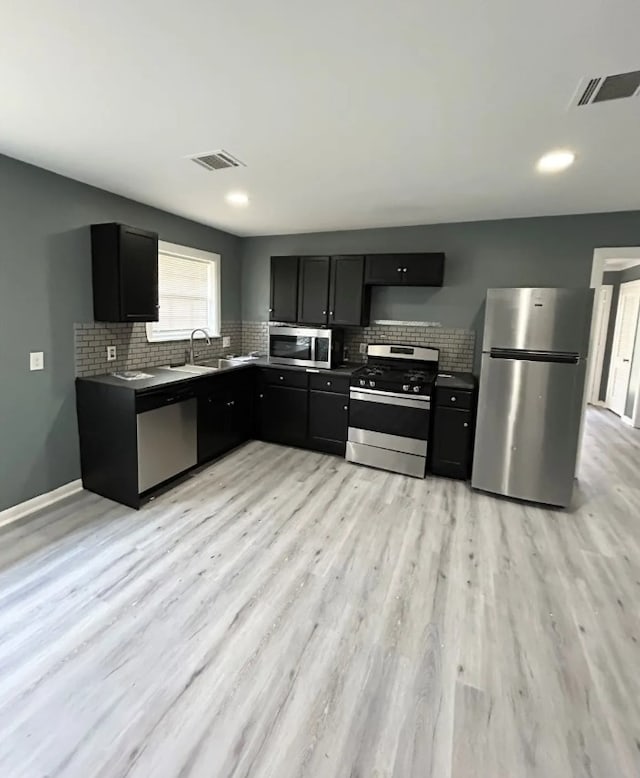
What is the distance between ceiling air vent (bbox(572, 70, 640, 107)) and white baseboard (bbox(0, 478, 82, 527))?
3.97m

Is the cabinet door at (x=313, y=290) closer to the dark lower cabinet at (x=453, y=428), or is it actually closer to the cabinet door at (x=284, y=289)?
the cabinet door at (x=284, y=289)

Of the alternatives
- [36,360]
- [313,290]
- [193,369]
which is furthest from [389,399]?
[36,360]

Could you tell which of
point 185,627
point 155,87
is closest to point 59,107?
point 155,87

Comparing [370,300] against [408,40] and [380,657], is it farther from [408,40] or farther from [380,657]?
[380,657]

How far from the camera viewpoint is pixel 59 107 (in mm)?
1958

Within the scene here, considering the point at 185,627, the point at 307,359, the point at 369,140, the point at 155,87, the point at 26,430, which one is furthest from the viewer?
the point at 307,359

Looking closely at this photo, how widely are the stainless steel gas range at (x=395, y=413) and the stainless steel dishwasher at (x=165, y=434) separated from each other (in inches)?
61.0

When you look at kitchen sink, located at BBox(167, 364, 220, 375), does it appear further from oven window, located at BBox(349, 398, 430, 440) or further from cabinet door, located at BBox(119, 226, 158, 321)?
oven window, located at BBox(349, 398, 430, 440)

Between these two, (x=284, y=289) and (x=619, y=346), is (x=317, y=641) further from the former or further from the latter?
(x=619, y=346)

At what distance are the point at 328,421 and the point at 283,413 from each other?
55 cm

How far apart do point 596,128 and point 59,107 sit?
268cm

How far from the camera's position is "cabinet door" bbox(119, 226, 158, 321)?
309cm

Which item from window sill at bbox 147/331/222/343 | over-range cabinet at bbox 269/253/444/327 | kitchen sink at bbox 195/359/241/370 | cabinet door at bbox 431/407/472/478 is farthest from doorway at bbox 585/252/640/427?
window sill at bbox 147/331/222/343

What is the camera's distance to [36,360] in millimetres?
2838
